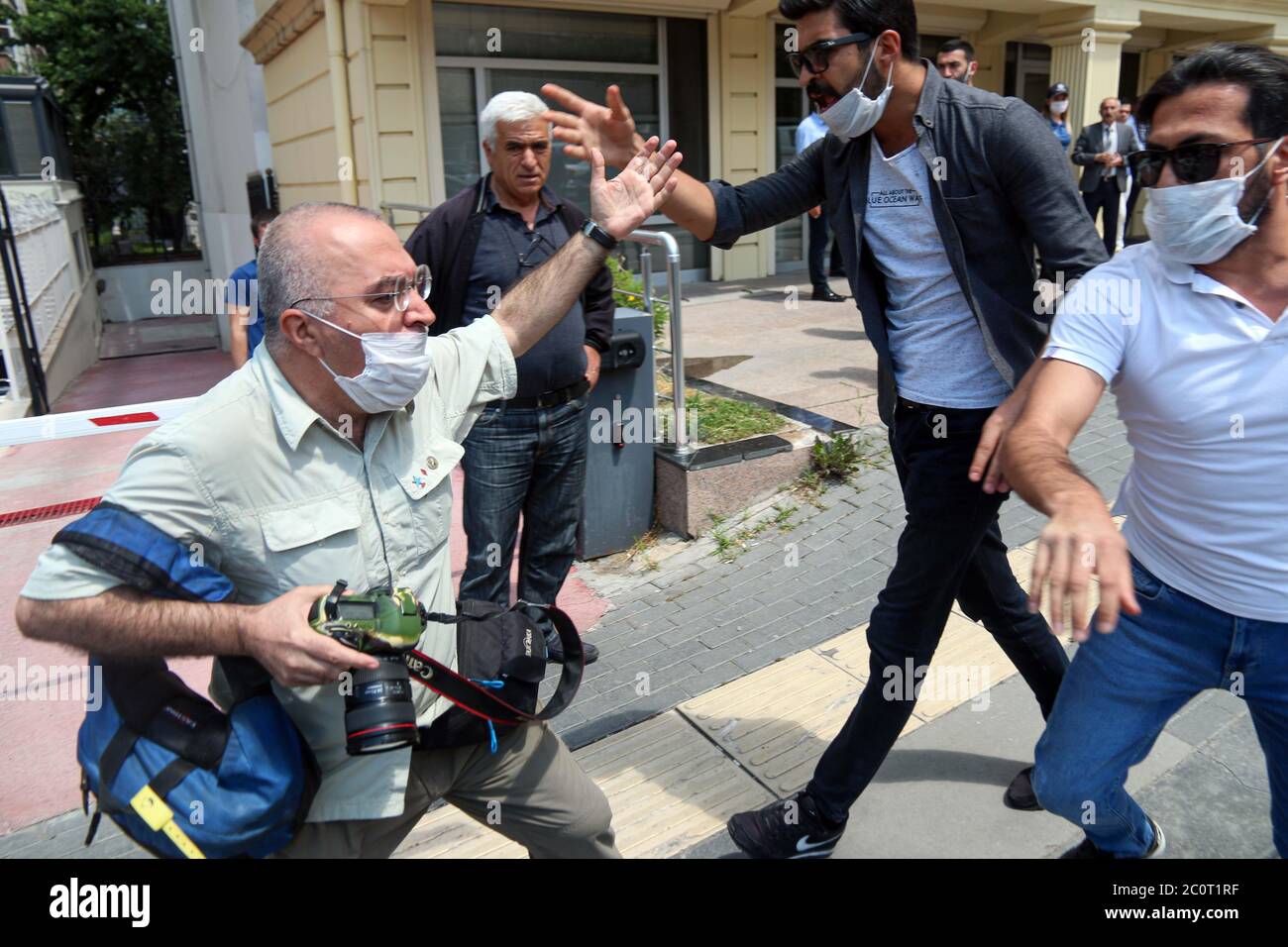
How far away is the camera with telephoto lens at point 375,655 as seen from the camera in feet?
5.13

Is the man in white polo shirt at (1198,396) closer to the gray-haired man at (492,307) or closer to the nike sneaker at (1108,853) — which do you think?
the nike sneaker at (1108,853)

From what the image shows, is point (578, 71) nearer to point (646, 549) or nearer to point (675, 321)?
point (675, 321)

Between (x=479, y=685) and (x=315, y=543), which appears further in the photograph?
(x=479, y=685)

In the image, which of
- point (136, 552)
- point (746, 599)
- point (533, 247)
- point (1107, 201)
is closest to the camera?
point (136, 552)

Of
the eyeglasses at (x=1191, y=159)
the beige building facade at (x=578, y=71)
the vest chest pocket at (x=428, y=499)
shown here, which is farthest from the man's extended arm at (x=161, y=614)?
the beige building facade at (x=578, y=71)

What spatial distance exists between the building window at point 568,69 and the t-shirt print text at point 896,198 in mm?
7490

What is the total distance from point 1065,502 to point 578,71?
9551 millimetres

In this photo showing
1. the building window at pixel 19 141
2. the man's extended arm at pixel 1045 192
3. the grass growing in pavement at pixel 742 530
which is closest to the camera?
the man's extended arm at pixel 1045 192

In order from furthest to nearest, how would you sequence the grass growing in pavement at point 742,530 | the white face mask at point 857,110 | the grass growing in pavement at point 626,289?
1. the grass growing in pavement at point 626,289
2. the grass growing in pavement at point 742,530
3. the white face mask at point 857,110

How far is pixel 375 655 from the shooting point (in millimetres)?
1629

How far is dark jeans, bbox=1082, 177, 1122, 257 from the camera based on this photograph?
10.4 meters

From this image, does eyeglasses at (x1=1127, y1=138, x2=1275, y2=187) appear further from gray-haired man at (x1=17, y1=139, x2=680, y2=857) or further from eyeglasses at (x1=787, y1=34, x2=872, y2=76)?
gray-haired man at (x1=17, y1=139, x2=680, y2=857)

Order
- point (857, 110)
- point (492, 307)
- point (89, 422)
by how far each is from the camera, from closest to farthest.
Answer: point (857, 110), point (89, 422), point (492, 307)

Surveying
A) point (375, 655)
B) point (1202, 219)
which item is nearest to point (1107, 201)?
point (1202, 219)
